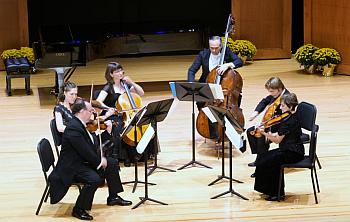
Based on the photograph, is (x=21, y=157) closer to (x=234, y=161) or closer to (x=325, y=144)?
(x=234, y=161)

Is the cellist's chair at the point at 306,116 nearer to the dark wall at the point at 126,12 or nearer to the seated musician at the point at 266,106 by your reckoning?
the seated musician at the point at 266,106

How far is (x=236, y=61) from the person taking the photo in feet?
31.5

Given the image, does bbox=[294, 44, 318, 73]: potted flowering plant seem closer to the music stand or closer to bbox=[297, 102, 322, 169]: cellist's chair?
bbox=[297, 102, 322, 169]: cellist's chair

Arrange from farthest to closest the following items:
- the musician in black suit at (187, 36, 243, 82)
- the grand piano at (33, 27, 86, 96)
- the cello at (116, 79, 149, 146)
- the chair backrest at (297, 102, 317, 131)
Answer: the grand piano at (33, 27, 86, 96)
the musician in black suit at (187, 36, 243, 82)
the cello at (116, 79, 149, 146)
the chair backrest at (297, 102, 317, 131)

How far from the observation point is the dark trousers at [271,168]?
24.8 ft

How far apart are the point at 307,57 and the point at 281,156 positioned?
22.3 feet

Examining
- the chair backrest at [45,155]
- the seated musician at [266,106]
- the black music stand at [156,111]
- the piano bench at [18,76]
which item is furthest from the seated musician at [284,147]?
the piano bench at [18,76]

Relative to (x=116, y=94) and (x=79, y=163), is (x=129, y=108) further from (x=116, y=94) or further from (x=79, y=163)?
(x=79, y=163)

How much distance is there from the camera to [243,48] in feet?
49.4

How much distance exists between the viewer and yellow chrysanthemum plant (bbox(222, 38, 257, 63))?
15.0 metres

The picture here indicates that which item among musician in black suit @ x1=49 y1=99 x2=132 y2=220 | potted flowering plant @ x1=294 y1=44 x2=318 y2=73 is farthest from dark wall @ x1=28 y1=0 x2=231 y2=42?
musician in black suit @ x1=49 y1=99 x2=132 y2=220

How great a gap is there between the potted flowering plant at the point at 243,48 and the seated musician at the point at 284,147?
7459 mm

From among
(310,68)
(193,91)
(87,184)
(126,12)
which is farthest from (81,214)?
(126,12)

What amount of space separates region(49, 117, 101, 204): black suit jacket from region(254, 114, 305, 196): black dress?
166cm
